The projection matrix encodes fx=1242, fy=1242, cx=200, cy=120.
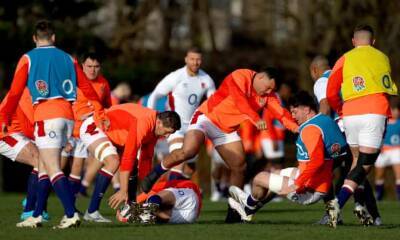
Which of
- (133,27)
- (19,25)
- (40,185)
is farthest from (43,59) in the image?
(133,27)

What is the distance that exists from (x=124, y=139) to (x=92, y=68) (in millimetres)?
1775

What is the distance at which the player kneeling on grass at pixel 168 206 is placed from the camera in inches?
560

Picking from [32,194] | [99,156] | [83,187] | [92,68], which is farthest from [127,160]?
[83,187]

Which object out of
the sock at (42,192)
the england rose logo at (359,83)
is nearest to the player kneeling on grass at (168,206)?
the sock at (42,192)

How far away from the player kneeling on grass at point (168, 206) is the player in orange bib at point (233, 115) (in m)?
1.12

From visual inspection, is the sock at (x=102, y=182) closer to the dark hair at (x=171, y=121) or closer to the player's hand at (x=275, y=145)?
the dark hair at (x=171, y=121)

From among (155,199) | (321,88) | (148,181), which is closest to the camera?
(155,199)

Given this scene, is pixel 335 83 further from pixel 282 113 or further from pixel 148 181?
pixel 148 181

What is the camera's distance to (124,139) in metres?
15.7

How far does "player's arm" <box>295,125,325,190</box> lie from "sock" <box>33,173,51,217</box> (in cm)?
282

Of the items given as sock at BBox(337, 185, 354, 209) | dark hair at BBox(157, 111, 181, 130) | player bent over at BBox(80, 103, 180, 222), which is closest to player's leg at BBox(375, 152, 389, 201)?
player bent over at BBox(80, 103, 180, 222)

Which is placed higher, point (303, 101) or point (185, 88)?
point (303, 101)

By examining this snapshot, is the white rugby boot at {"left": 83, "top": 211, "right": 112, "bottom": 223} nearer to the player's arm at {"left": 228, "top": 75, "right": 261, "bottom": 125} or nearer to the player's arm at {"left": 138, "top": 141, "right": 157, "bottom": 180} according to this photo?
the player's arm at {"left": 138, "top": 141, "right": 157, "bottom": 180}

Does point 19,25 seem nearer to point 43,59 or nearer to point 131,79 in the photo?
point 131,79
